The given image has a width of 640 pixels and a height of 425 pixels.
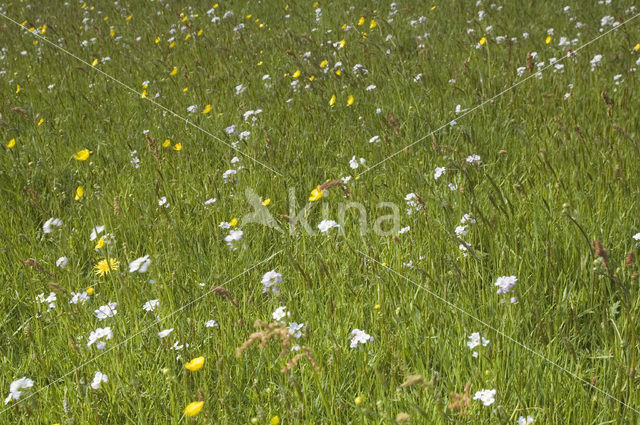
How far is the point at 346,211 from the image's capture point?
2.44 metres

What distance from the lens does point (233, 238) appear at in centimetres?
219

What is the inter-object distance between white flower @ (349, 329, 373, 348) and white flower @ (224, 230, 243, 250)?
69 cm

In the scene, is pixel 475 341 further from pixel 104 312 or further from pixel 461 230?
pixel 104 312

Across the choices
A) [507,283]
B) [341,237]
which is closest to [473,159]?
[341,237]

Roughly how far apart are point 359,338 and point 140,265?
0.91 m

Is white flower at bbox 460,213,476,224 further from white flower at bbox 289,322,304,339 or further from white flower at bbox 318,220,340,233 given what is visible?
white flower at bbox 289,322,304,339

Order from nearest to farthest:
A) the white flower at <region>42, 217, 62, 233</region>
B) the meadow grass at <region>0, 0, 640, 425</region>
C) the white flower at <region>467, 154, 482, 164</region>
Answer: the meadow grass at <region>0, 0, 640, 425</region>
the white flower at <region>42, 217, 62, 233</region>
the white flower at <region>467, 154, 482, 164</region>

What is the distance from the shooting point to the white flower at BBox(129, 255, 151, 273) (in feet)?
6.69

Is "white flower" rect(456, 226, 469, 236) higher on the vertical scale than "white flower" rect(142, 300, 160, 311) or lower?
lower

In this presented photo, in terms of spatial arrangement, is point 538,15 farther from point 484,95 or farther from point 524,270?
point 524,270

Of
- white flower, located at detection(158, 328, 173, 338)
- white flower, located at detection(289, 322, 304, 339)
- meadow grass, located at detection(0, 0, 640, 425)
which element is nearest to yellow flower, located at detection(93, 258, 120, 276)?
meadow grass, located at detection(0, 0, 640, 425)

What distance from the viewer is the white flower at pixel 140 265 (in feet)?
6.69

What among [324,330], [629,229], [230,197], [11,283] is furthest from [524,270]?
[11,283]

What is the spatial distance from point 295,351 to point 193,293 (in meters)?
0.53
